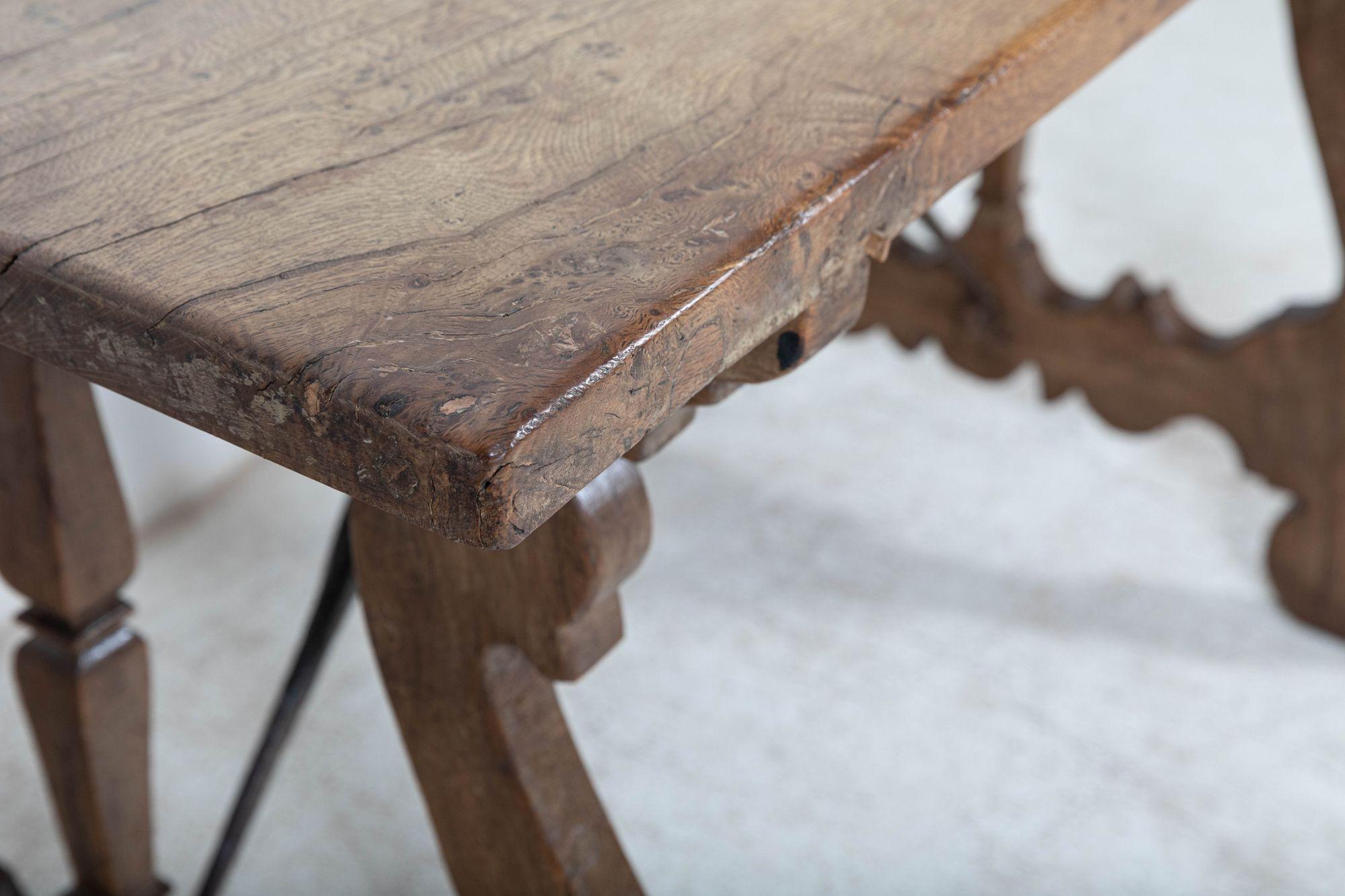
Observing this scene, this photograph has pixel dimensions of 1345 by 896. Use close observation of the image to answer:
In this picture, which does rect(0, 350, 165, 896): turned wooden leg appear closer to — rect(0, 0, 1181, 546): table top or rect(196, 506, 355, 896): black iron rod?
rect(196, 506, 355, 896): black iron rod

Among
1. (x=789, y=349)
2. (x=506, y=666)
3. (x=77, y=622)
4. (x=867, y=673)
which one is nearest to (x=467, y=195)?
(x=789, y=349)

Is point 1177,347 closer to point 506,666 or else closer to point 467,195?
point 506,666

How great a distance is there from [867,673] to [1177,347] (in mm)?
466

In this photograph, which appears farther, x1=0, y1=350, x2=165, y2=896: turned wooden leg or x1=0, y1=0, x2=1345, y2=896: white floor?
x1=0, y1=0, x2=1345, y2=896: white floor

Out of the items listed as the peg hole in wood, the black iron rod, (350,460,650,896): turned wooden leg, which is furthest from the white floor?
the peg hole in wood

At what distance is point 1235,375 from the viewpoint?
1405mm

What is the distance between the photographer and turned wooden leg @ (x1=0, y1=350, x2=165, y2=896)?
88cm

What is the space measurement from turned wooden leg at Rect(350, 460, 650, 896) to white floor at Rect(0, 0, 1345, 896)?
35cm

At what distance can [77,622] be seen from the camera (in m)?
0.95

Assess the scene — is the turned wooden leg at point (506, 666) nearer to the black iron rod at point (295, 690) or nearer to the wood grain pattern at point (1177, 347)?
the black iron rod at point (295, 690)

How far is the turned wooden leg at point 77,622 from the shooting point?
88 cm

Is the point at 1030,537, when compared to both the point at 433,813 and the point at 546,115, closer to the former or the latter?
the point at 433,813

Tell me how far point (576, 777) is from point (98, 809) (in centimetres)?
43

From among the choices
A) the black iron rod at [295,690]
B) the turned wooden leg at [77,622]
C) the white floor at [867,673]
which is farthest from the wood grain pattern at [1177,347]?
the turned wooden leg at [77,622]
